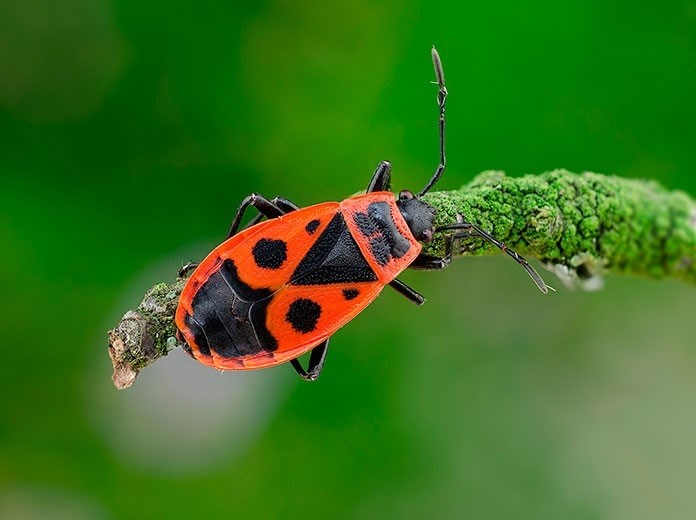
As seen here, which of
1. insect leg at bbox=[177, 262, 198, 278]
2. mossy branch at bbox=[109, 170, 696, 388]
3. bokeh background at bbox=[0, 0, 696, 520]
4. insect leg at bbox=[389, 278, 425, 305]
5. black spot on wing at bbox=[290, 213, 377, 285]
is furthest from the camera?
bokeh background at bbox=[0, 0, 696, 520]

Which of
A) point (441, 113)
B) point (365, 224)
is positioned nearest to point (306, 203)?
point (441, 113)

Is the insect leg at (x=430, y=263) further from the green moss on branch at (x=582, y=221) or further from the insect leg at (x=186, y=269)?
the insect leg at (x=186, y=269)

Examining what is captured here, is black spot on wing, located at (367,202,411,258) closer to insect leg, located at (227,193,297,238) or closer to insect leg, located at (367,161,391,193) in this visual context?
insect leg, located at (367,161,391,193)

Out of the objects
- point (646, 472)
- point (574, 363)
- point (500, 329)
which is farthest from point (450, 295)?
point (646, 472)

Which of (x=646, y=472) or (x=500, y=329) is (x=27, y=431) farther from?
(x=646, y=472)

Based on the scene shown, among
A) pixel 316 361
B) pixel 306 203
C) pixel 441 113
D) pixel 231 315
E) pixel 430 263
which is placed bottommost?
pixel 316 361

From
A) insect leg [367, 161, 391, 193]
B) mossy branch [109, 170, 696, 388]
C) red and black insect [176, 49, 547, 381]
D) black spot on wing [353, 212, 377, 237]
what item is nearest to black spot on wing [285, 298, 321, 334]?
red and black insect [176, 49, 547, 381]

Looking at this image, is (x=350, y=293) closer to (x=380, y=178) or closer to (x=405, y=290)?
(x=405, y=290)
